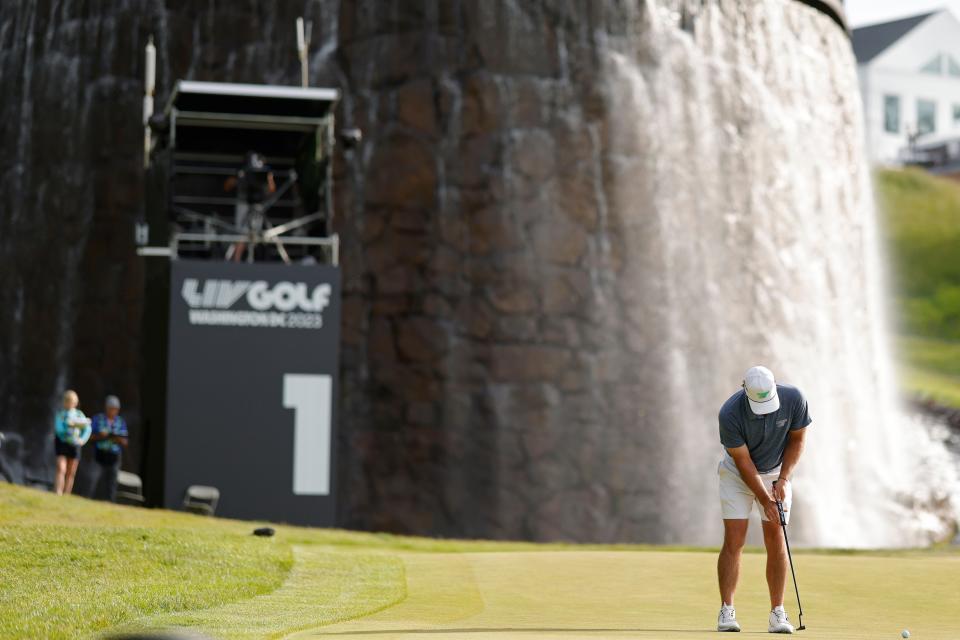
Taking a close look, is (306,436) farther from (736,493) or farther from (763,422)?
(763,422)

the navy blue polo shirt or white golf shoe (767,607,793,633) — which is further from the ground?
the navy blue polo shirt

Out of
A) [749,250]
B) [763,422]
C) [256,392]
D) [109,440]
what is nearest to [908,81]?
[749,250]

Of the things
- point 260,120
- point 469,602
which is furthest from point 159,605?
point 260,120

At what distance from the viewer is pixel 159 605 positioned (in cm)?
1020

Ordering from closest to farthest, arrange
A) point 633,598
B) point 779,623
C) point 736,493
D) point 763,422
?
point 779,623 < point 763,422 < point 736,493 < point 633,598

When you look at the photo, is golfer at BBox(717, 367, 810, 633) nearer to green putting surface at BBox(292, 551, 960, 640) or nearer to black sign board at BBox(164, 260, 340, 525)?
green putting surface at BBox(292, 551, 960, 640)

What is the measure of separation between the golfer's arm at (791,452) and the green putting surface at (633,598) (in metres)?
0.92

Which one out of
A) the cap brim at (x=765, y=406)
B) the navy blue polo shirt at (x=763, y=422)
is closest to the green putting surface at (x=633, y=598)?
the navy blue polo shirt at (x=763, y=422)

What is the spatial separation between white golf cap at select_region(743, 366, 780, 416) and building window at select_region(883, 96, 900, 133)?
5211 cm

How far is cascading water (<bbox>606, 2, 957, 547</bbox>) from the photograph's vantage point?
22969mm

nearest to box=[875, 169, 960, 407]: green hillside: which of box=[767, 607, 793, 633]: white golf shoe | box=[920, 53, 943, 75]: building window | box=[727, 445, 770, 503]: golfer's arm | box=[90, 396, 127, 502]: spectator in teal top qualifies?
box=[920, 53, 943, 75]: building window

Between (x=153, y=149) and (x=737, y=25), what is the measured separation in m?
9.07

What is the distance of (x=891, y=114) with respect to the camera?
195ft

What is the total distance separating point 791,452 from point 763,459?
0.55 ft
